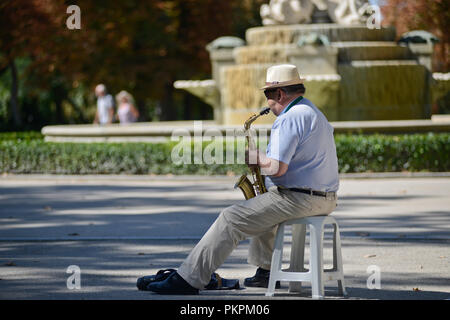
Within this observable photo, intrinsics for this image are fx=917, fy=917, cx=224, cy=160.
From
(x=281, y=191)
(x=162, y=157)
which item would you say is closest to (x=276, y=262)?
(x=281, y=191)

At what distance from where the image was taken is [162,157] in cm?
1773

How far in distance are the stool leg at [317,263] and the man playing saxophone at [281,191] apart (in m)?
0.18

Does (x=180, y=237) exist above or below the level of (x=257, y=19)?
below

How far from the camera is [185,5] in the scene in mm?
40719

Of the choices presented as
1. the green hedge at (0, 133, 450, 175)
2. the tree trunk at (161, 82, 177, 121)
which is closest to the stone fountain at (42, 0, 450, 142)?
the green hedge at (0, 133, 450, 175)

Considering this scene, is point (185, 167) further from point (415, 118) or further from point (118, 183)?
point (415, 118)

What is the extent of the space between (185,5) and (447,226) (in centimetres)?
3165

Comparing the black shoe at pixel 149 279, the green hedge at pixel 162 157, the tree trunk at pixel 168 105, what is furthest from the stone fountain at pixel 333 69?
the tree trunk at pixel 168 105

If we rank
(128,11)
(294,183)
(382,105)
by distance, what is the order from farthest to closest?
(128,11) < (382,105) < (294,183)

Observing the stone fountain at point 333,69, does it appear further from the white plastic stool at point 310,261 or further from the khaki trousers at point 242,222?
the khaki trousers at point 242,222

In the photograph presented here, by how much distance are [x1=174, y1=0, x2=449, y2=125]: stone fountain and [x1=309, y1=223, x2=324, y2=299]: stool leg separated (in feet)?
44.8

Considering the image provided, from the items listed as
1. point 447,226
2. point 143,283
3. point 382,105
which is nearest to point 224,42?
point 382,105

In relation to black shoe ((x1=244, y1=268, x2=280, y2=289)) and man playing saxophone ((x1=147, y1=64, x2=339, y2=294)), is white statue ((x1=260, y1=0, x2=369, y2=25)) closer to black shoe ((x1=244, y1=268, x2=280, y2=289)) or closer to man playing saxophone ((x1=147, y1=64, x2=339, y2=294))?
black shoe ((x1=244, y1=268, x2=280, y2=289))

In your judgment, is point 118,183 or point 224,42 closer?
point 118,183
